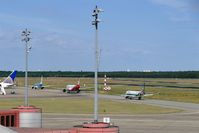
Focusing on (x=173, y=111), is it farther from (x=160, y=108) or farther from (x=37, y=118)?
(x=37, y=118)

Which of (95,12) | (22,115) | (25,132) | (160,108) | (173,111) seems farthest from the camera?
(160,108)

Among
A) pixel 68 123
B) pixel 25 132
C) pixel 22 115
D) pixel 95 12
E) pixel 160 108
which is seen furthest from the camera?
pixel 160 108

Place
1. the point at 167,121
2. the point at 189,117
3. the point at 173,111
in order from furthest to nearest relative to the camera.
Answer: the point at 173,111
the point at 189,117
the point at 167,121

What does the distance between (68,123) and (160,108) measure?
3116cm

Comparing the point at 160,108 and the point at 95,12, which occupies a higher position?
the point at 95,12

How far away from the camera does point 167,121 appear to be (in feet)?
220

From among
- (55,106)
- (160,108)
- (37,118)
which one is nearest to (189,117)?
(160,108)

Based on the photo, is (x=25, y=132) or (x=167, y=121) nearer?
(x=25, y=132)

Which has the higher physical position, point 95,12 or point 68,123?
point 95,12

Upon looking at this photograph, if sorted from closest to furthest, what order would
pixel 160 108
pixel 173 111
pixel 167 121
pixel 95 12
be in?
pixel 95 12, pixel 167 121, pixel 173 111, pixel 160 108

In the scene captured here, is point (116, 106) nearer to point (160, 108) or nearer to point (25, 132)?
point (160, 108)

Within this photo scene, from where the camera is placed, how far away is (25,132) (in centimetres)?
2700

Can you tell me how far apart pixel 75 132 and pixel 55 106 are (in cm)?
6384

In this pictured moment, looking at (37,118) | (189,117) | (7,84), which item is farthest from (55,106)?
(7,84)
